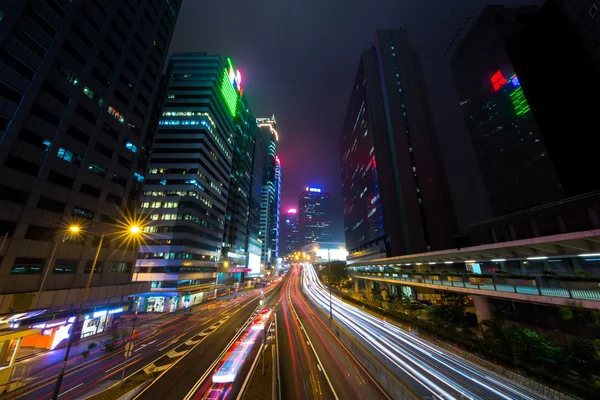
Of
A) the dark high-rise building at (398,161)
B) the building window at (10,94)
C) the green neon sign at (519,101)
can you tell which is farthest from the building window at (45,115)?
the green neon sign at (519,101)

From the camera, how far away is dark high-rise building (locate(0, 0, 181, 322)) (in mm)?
21812

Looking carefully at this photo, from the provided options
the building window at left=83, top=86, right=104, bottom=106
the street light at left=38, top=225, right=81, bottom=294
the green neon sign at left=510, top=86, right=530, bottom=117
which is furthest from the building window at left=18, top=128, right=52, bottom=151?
the green neon sign at left=510, top=86, right=530, bottom=117

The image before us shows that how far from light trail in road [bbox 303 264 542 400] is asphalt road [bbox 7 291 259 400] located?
2371 centimetres

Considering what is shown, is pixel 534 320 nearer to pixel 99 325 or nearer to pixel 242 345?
pixel 242 345

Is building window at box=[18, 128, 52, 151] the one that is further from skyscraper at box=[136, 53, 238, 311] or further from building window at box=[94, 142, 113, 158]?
skyscraper at box=[136, 53, 238, 311]

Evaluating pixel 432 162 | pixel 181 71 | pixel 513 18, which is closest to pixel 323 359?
pixel 432 162

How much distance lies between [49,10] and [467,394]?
5618 cm

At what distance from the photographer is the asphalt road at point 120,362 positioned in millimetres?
16161

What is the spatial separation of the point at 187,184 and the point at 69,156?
1318 inches

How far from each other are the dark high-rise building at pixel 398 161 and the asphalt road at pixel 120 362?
55.8m

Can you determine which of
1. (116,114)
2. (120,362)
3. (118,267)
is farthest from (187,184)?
(120,362)

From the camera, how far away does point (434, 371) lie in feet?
58.2

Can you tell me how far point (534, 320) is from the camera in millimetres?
23484

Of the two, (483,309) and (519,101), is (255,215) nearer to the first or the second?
(483,309)
